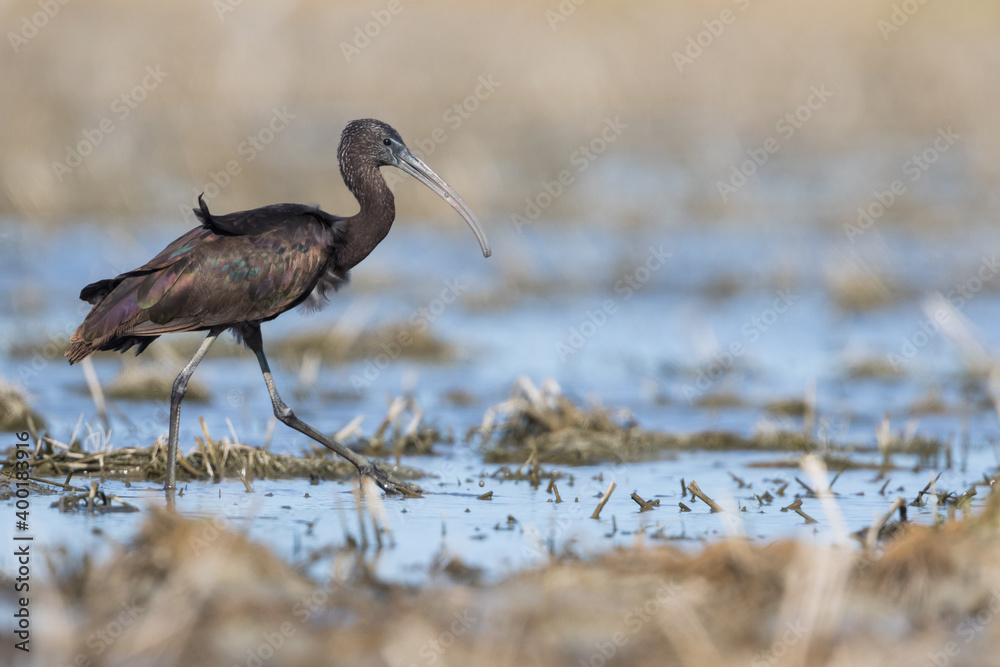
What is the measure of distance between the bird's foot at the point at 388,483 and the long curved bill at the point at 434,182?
3.97 ft

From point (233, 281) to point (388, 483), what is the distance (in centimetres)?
114

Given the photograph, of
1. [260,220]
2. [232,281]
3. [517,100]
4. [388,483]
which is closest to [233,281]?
[232,281]

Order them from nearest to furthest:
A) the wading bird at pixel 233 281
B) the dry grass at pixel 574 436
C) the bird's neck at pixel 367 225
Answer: the wading bird at pixel 233 281, the bird's neck at pixel 367 225, the dry grass at pixel 574 436

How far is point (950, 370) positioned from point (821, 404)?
1567 mm

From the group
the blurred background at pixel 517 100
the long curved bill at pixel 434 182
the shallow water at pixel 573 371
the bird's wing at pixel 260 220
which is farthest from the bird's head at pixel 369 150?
the blurred background at pixel 517 100

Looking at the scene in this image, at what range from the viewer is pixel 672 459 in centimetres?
782

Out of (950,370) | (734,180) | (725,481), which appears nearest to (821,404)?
(950,370)

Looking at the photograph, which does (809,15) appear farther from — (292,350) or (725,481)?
(725,481)

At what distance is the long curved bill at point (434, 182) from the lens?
723 centimetres

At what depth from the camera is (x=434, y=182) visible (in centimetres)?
743

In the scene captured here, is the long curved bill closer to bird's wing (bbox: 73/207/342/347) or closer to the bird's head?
the bird's head

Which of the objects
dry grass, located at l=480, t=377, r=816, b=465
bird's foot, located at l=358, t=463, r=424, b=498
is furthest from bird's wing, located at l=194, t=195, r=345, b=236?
dry grass, located at l=480, t=377, r=816, b=465

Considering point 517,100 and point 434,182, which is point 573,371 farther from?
point 517,100

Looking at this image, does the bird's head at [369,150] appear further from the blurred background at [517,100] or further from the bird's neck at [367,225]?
the blurred background at [517,100]
